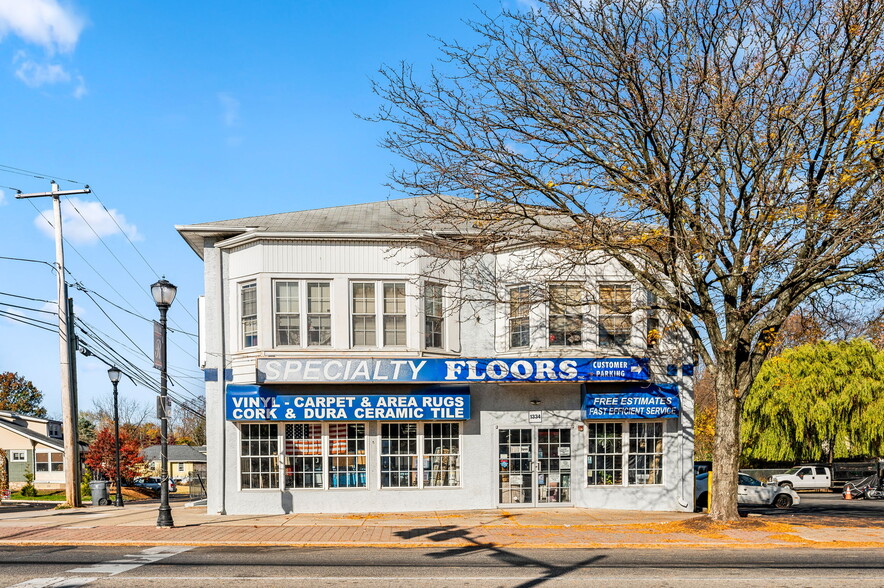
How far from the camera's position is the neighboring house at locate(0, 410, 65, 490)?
59094 mm

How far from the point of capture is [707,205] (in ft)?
60.4

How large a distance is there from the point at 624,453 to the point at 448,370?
17.6 ft

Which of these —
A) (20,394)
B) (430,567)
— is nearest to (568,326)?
(430,567)

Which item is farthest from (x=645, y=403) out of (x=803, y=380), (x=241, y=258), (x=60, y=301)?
(x=803, y=380)

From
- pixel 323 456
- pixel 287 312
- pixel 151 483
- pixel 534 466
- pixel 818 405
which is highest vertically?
pixel 287 312

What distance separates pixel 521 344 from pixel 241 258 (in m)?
7.77

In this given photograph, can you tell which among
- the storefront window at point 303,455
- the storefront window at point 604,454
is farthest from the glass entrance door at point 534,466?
the storefront window at point 303,455

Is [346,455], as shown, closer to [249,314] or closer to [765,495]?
[249,314]

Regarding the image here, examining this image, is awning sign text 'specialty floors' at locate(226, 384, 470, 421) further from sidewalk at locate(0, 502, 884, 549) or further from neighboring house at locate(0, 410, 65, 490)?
neighboring house at locate(0, 410, 65, 490)

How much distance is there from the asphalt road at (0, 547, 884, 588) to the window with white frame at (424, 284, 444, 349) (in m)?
7.39

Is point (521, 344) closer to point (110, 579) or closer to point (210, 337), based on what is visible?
point (210, 337)

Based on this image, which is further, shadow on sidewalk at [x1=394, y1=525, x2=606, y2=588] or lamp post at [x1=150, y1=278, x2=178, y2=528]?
lamp post at [x1=150, y1=278, x2=178, y2=528]

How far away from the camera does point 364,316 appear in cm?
2098

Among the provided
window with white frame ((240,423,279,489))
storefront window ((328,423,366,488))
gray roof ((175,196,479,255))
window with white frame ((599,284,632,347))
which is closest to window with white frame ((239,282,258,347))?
gray roof ((175,196,479,255))
